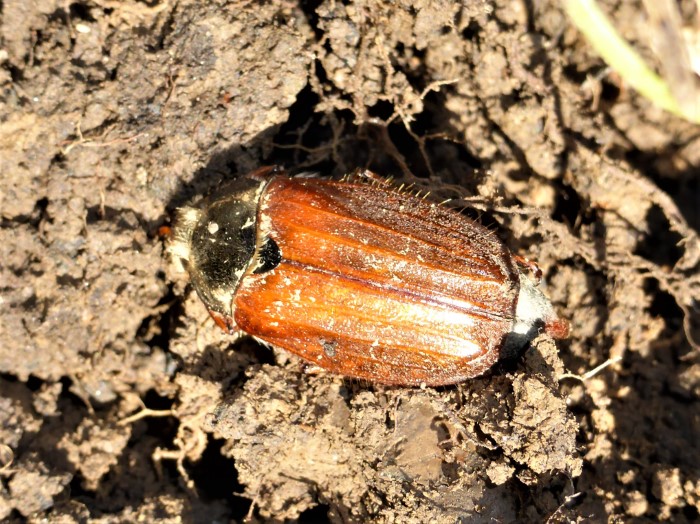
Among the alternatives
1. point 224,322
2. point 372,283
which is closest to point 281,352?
point 224,322

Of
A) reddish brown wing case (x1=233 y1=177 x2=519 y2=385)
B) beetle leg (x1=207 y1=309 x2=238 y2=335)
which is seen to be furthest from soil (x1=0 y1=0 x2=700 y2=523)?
reddish brown wing case (x1=233 y1=177 x2=519 y2=385)

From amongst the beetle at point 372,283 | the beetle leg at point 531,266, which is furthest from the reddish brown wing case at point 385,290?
the beetle leg at point 531,266

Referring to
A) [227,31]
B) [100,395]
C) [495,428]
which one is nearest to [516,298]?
[495,428]

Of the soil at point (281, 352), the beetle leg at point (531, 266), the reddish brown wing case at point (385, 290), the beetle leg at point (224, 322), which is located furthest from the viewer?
the beetle leg at point (224, 322)

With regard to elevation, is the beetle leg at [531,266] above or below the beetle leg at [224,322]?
above

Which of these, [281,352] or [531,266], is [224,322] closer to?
[281,352]

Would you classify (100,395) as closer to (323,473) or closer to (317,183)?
(323,473)

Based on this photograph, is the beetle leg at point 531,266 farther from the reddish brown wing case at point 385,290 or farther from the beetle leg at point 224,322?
the beetle leg at point 224,322
